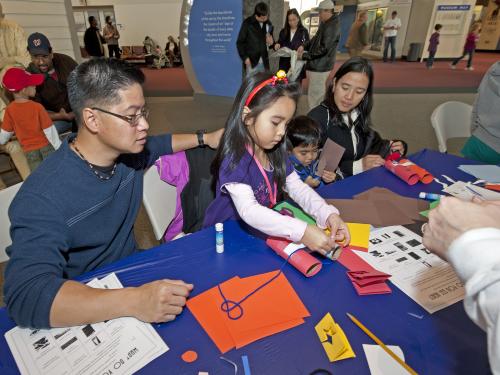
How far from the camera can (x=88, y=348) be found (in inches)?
31.1

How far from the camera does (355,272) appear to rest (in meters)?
1.04

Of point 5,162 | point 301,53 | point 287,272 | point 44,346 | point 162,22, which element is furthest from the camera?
point 162,22

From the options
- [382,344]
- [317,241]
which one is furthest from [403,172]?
[382,344]

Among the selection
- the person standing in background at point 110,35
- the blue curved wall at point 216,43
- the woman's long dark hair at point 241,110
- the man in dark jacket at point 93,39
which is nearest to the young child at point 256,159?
the woman's long dark hair at point 241,110

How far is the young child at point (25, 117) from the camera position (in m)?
2.70

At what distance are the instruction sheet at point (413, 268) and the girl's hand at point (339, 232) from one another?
7 cm

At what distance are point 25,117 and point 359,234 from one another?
116 inches

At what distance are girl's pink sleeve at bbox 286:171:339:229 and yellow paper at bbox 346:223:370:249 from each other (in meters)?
0.09

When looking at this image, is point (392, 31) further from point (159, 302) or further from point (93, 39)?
point (159, 302)

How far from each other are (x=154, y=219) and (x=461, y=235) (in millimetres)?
1244

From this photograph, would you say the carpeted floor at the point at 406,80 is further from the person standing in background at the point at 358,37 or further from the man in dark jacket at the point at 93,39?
the man in dark jacket at the point at 93,39

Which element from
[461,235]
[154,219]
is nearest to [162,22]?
[154,219]

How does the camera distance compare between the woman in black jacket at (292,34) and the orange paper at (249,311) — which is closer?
the orange paper at (249,311)

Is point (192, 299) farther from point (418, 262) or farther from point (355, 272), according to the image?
point (418, 262)
